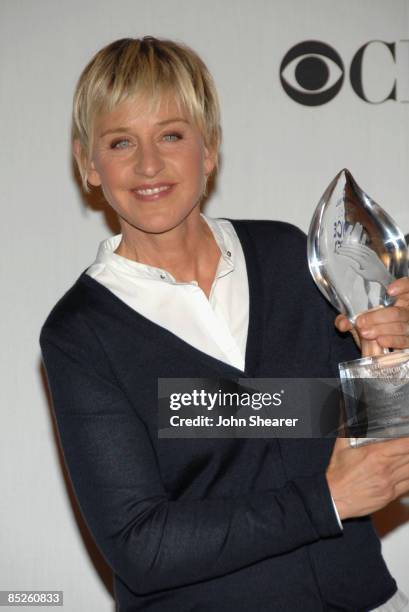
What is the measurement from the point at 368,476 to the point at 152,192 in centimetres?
39

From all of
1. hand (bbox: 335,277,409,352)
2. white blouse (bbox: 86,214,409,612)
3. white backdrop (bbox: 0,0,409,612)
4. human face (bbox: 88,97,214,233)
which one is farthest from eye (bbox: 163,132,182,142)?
white backdrop (bbox: 0,0,409,612)

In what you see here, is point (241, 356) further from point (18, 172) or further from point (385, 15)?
point (385, 15)

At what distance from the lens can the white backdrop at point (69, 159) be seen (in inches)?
62.4

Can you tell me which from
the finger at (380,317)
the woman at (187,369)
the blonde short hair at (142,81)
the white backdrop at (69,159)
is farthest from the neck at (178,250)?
the white backdrop at (69,159)

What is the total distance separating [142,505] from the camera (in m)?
0.95

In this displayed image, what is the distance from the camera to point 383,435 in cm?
92

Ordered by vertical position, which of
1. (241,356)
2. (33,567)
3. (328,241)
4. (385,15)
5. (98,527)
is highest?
(385,15)

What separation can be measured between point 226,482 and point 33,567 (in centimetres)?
72

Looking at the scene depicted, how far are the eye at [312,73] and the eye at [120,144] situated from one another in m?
0.66

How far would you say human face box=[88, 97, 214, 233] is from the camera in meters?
1.03

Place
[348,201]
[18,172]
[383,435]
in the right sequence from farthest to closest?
[18,172]
[348,201]
[383,435]

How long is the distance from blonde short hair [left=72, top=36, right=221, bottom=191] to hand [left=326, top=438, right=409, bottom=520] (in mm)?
419

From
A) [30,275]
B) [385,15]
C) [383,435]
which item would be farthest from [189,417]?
[385,15]

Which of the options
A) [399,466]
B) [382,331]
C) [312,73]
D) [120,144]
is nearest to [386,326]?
[382,331]
